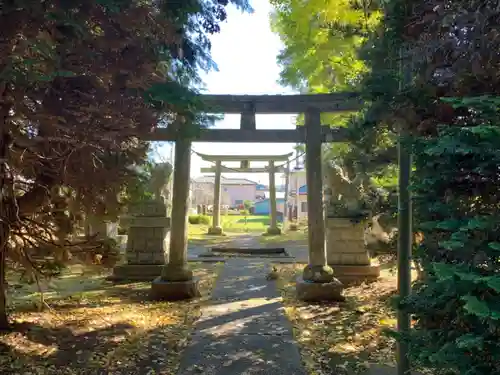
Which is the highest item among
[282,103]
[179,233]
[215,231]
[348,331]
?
[282,103]

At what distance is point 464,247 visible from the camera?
75.3 inches

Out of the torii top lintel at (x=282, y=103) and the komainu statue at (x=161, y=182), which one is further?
the komainu statue at (x=161, y=182)

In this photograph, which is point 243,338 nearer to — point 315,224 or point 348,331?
point 348,331

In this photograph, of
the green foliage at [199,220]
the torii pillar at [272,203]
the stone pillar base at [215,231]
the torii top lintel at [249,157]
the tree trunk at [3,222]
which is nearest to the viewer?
the tree trunk at [3,222]

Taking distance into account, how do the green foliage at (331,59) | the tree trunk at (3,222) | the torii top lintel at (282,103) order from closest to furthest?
the tree trunk at (3,222), the green foliage at (331,59), the torii top lintel at (282,103)

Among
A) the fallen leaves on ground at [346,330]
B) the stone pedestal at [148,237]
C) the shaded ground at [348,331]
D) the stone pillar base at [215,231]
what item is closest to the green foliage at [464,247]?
the shaded ground at [348,331]

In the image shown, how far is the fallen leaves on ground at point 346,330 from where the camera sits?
434cm

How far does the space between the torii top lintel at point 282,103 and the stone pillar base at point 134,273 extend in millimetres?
3824

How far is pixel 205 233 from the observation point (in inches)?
809

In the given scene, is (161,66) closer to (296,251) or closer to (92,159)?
(92,159)

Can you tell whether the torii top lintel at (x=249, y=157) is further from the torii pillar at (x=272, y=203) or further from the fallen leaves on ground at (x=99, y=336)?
the fallen leaves on ground at (x=99, y=336)

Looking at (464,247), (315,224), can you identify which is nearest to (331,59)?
(315,224)

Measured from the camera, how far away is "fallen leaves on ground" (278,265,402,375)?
4.34 m

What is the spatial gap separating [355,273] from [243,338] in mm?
4370
